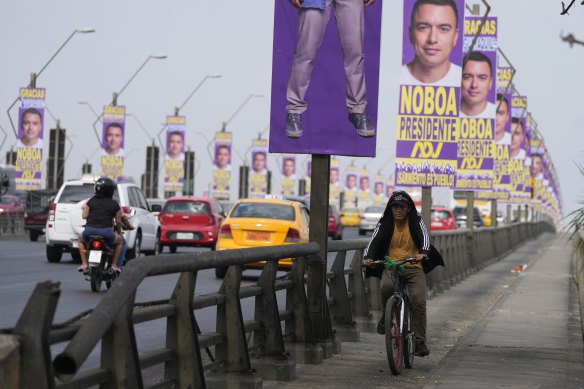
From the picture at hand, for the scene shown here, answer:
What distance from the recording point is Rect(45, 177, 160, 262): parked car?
3033 cm

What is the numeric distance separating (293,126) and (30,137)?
142ft

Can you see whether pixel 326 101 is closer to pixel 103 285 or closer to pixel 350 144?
pixel 350 144

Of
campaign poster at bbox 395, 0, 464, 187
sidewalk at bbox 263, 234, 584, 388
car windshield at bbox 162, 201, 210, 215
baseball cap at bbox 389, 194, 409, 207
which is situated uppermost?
campaign poster at bbox 395, 0, 464, 187

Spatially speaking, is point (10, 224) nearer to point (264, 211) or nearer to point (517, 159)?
point (517, 159)

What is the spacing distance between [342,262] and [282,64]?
2.91 meters

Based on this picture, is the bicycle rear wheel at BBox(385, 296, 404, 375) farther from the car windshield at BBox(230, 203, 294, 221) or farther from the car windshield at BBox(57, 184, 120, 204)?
the car windshield at BBox(57, 184, 120, 204)

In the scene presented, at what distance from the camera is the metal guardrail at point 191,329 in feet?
18.9

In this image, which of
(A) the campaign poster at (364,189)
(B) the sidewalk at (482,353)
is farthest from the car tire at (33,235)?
(A) the campaign poster at (364,189)

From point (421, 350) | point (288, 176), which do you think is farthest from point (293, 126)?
point (288, 176)

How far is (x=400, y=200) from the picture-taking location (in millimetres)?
12516

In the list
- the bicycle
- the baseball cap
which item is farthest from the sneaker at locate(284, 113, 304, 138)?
the bicycle

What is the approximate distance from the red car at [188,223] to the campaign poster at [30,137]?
16053mm

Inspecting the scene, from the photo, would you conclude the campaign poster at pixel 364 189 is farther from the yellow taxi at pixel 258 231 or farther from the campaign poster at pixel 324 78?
the campaign poster at pixel 324 78

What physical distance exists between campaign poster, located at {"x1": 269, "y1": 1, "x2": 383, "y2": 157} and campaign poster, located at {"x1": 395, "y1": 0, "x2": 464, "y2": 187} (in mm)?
10452
